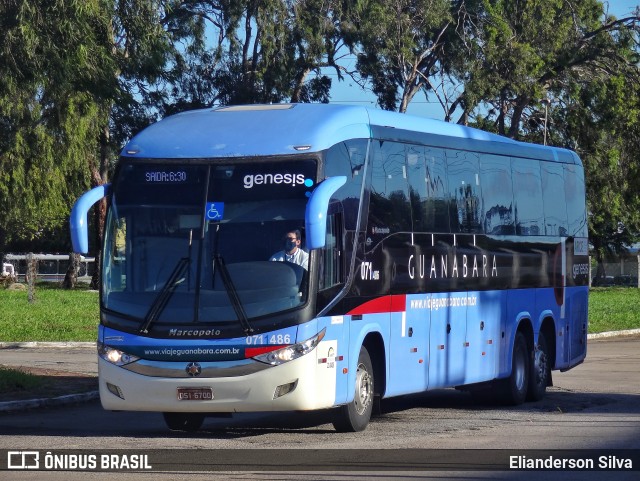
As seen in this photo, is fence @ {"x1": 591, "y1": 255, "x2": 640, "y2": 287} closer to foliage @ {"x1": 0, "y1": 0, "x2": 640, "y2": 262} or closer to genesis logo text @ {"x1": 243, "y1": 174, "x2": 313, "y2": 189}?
foliage @ {"x1": 0, "y1": 0, "x2": 640, "y2": 262}

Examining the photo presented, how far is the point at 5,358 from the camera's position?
77.9 ft

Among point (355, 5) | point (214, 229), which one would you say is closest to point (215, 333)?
point (214, 229)

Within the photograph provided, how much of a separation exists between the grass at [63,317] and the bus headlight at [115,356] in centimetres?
1590

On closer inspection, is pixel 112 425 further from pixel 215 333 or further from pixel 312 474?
pixel 312 474

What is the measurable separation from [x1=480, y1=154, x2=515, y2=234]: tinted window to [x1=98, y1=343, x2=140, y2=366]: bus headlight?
6.06m

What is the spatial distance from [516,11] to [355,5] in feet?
21.5

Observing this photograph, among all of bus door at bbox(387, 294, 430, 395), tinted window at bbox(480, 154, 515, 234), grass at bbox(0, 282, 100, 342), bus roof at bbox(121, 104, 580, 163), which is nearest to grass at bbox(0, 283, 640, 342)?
grass at bbox(0, 282, 100, 342)

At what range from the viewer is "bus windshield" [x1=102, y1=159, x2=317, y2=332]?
39.9 ft

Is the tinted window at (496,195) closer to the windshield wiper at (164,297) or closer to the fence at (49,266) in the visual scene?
the windshield wiper at (164,297)

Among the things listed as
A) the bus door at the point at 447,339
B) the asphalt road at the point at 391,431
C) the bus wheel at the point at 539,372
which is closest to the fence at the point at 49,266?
the bus wheel at the point at 539,372

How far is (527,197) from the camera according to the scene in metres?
18.2

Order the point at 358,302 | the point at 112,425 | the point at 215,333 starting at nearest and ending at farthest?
the point at 215,333
the point at 358,302
the point at 112,425

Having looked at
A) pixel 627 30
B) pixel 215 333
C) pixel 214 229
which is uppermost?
pixel 627 30

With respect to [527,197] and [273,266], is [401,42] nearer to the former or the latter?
[527,197]
